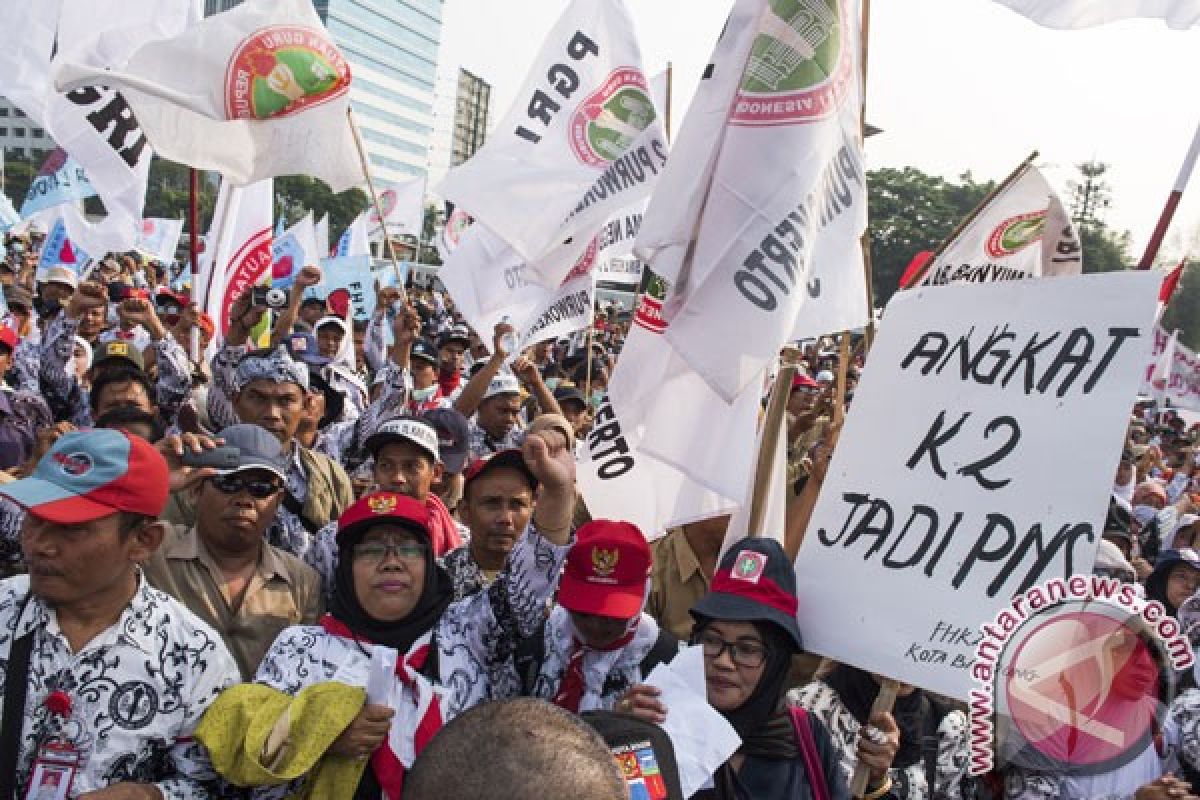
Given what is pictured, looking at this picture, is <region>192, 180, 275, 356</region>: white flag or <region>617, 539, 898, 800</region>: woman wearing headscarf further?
<region>192, 180, 275, 356</region>: white flag

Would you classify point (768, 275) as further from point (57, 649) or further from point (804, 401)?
point (804, 401)

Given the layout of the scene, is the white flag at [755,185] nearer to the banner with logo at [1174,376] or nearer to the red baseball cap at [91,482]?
the red baseball cap at [91,482]

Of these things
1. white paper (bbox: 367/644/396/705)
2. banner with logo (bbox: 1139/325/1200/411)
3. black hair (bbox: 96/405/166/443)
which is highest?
banner with logo (bbox: 1139/325/1200/411)

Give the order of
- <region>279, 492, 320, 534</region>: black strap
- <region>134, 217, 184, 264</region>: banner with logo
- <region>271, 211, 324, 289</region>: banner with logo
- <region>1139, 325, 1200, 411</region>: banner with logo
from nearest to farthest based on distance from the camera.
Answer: <region>279, 492, 320, 534</region>: black strap
<region>271, 211, 324, 289</region>: banner with logo
<region>134, 217, 184, 264</region>: banner with logo
<region>1139, 325, 1200, 411</region>: banner with logo

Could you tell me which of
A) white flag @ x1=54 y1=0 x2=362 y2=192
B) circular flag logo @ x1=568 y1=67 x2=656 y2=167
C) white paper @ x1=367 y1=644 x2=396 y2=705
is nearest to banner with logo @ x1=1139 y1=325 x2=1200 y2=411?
circular flag logo @ x1=568 y1=67 x2=656 y2=167

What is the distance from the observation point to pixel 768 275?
10.9ft

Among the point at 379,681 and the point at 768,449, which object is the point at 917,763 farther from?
the point at 379,681

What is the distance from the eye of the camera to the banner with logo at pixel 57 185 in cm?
1229

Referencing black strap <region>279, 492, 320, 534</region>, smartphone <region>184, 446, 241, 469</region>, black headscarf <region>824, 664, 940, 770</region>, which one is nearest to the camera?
black headscarf <region>824, 664, 940, 770</region>

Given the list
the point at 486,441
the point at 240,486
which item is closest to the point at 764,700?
the point at 240,486

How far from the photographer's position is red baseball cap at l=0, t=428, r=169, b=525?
2.30 metres

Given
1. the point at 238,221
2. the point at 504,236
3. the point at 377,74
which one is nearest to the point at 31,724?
the point at 504,236

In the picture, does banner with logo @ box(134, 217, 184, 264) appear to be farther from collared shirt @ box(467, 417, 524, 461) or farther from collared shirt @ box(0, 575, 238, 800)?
collared shirt @ box(0, 575, 238, 800)

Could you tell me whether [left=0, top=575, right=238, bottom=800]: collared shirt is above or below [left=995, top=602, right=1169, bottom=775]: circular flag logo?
below
